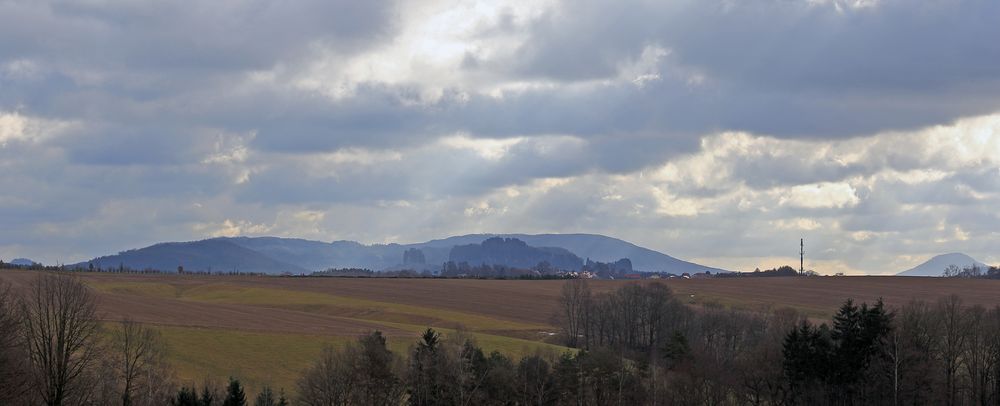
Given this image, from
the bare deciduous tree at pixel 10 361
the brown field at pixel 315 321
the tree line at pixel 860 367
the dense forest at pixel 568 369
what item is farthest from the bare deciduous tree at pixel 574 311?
the bare deciduous tree at pixel 10 361

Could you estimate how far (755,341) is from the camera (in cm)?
13562

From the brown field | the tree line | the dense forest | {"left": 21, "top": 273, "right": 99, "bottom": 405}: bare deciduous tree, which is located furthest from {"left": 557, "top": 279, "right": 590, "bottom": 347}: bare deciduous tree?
{"left": 21, "top": 273, "right": 99, "bottom": 405}: bare deciduous tree

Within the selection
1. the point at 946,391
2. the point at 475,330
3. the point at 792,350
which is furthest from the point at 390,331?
the point at 946,391

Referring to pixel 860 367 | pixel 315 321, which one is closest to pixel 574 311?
pixel 315 321

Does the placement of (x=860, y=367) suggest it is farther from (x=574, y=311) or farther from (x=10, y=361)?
(x=574, y=311)

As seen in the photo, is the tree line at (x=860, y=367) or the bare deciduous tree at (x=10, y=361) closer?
the bare deciduous tree at (x=10, y=361)

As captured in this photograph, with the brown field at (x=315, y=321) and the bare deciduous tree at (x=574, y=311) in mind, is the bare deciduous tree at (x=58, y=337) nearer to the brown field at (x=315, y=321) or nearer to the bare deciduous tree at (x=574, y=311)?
the brown field at (x=315, y=321)

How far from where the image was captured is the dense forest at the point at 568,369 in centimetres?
8644

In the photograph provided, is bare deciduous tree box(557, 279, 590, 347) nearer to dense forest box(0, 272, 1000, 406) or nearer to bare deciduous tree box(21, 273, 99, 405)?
dense forest box(0, 272, 1000, 406)

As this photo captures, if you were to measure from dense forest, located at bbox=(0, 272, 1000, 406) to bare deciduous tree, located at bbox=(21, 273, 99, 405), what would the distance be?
15cm

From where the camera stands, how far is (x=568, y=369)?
9712cm

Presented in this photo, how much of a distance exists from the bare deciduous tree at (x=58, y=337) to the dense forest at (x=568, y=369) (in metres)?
0.15

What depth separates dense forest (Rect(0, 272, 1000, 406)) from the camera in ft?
284

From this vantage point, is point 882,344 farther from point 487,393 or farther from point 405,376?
point 405,376
